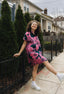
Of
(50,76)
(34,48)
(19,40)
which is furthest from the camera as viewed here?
(19,40)

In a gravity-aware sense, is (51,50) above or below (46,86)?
above

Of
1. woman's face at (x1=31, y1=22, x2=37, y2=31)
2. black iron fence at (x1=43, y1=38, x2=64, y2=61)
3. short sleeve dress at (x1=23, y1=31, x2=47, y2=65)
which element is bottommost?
black iron fence at (x1=43, y1=38, x2=64, y2=61)

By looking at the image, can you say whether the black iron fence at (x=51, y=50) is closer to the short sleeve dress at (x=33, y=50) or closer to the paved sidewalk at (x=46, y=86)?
the paved sidewalk at (x=46, y=86)

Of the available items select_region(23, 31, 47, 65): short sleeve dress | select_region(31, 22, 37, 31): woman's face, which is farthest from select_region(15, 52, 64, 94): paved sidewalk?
select_region(31, 22, 37, 31): woman's face

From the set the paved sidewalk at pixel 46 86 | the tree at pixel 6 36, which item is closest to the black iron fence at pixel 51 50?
the paved sidewalk at pixel 46 86

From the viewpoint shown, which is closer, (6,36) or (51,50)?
(6,36)

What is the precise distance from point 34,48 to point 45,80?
4.36 ft

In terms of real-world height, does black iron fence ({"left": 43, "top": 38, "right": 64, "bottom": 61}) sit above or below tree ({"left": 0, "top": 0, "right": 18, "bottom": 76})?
below

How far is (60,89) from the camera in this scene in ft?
8.58

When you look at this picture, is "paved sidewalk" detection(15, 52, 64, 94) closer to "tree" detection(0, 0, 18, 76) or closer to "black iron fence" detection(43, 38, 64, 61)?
"tree" detection(0, 0, 18, 76)

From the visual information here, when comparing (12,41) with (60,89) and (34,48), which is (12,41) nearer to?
(34,48)

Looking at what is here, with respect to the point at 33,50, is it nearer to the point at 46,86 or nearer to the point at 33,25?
the point at 33,25

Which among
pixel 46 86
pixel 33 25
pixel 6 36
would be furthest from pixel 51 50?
pixel 33 25

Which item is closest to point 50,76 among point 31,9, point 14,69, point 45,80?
point 45,80
